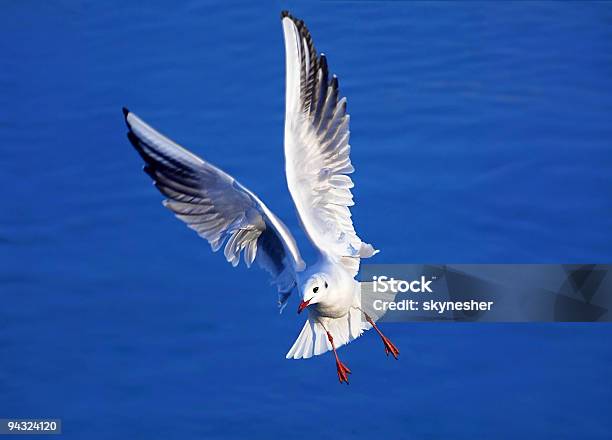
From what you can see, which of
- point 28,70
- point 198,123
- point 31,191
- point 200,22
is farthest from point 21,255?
point 200,22

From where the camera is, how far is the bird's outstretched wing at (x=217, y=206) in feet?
14.4

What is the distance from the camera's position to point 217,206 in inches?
182

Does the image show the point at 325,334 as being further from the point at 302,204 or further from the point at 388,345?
the point at 302,204

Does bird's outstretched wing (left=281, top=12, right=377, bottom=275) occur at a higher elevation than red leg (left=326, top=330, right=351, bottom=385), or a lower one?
higher

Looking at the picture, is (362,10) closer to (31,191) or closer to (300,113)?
(31,191)

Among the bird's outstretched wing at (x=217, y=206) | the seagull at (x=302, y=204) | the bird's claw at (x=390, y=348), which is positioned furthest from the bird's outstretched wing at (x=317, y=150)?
the bird's claw at (x=390, y=348)

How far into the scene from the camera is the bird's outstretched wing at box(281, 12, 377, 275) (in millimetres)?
4598

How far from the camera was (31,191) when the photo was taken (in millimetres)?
6383

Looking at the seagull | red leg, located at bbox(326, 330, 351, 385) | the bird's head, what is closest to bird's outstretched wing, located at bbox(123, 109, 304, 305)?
the seagull

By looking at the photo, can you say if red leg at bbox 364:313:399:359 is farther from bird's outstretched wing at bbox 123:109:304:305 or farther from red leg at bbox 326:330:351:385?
bird's outstretched wing at bbox 123:109:304:305

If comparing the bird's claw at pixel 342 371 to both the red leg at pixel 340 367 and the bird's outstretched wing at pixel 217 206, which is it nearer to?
the red leg at pixel 340 367

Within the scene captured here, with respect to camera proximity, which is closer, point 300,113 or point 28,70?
point 300,113

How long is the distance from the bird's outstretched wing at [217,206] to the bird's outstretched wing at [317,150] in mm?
162

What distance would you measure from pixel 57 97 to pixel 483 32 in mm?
2404
